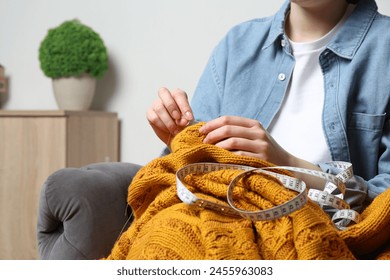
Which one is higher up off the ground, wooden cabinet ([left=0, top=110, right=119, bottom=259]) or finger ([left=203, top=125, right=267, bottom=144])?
finger ([left=203, top=125, right=267, bottom=144])

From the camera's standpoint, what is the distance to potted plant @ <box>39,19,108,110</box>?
8.11 ft

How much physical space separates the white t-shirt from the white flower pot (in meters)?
1.41

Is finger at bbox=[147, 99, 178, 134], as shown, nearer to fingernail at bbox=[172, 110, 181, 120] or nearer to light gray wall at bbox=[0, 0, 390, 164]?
fingernail at bbox=[172, 110, 181, 120]

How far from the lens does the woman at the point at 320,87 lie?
1.18 m

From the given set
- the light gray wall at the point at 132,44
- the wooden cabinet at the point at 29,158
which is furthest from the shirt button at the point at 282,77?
the wooden cabinet at the point at 29,158

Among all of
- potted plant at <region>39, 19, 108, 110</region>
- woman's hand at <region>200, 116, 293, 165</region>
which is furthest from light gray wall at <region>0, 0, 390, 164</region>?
woman's hand at <region>200, 116, 293, 165</region>

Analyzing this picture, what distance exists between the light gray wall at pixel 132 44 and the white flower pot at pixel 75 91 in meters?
0.14

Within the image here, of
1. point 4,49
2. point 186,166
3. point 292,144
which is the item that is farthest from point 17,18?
point 186,166

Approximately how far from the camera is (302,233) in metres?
0.68

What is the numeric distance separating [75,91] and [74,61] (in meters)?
0.13

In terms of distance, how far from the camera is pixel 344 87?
1177 millimetres

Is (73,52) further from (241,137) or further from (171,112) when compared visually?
(241,137)
